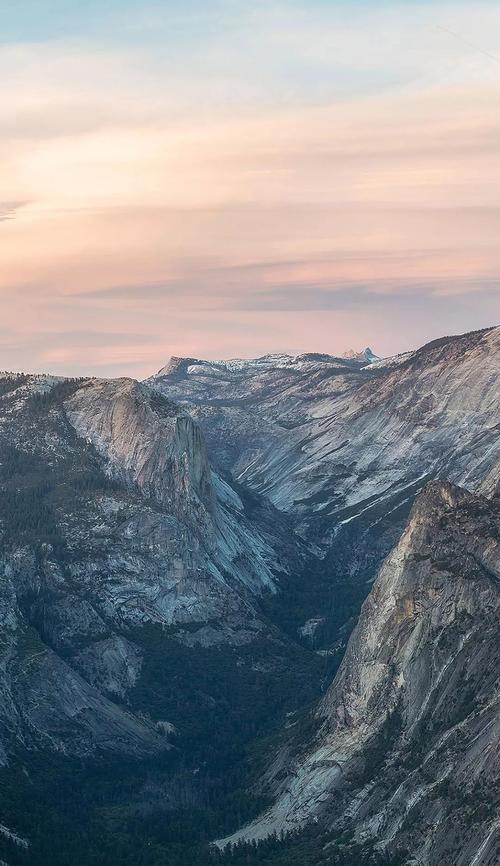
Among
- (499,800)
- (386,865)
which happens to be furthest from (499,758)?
(386,865)

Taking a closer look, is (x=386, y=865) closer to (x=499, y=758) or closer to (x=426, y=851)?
(x=426, y=851)

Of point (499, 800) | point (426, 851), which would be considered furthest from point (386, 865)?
point (499, 800)

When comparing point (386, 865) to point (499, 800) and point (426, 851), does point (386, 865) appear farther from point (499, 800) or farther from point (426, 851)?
point (499, 800)

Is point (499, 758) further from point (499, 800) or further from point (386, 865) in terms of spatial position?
point (386, 865)
